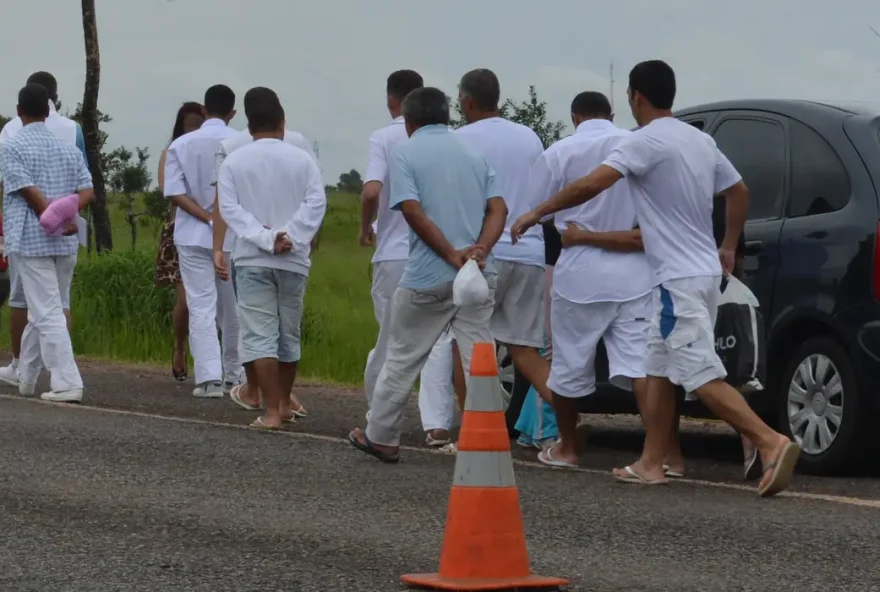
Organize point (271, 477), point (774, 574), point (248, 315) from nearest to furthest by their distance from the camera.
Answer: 1. point (774, 574)
2. point (271, 477)
3. point (248, 315)

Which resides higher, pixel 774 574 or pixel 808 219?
pixel 808 219

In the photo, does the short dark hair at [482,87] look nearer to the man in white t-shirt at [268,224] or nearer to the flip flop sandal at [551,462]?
the man in white t-shirt at [268,224]

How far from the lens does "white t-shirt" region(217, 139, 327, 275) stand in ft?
34.8

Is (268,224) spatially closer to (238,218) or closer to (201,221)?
(238,218)

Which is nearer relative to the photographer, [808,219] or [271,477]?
[271,477]

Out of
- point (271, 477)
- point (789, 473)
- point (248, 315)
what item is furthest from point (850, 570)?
point (248, 315)

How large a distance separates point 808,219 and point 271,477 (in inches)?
113

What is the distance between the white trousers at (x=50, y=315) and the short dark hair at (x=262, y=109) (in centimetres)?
234

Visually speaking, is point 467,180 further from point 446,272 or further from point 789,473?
point 789,473

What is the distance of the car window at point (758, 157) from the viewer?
A: 9.49m

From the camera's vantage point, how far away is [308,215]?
1069cm

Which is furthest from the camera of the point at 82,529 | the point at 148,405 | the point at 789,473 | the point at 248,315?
the point at 148,405

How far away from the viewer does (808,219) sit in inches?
360

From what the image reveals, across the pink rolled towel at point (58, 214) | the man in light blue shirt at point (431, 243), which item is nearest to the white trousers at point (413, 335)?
the man in light blue shirt at point (431, 243)
